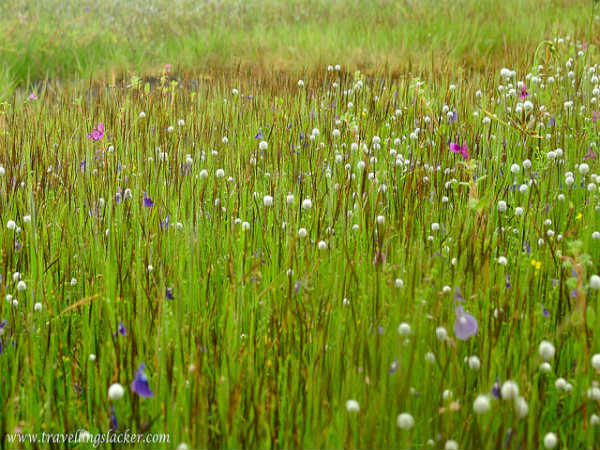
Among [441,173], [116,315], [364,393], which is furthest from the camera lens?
[441,173]

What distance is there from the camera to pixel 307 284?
207cm

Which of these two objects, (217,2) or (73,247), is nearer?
(73,247)

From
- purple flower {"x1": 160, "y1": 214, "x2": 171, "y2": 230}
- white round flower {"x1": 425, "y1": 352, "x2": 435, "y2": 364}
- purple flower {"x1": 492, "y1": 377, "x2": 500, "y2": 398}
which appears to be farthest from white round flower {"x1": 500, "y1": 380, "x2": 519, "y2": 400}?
purple flower {"x1": 160, "y1": 214, "x2": 171, "y2": 230}

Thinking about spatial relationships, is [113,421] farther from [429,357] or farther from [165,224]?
[165,224]

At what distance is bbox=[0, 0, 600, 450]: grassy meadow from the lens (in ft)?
5.64

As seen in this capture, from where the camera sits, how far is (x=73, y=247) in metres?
2.84

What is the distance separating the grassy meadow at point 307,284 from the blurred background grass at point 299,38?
145 inches

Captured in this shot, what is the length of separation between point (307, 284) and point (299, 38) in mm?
8625

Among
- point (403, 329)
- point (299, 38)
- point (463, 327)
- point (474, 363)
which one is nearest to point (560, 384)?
point (474, 363)

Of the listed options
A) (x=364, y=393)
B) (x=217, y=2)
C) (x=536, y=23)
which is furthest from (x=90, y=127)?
(x=217, y=2)

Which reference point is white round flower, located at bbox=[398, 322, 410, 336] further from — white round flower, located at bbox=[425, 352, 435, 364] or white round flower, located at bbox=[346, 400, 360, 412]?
white round flower, located at bbox=[346, 400, 360, 412]

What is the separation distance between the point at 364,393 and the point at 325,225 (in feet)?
3.93

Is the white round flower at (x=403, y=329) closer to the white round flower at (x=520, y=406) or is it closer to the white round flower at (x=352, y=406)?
the white round flower at (x=352, y=406)

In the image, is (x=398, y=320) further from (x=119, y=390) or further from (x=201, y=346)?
(x=119, y=390)
